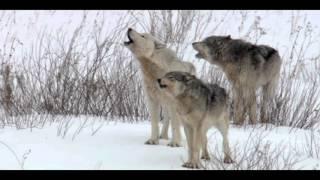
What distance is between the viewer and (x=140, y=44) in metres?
8.40

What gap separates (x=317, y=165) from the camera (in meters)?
6.94

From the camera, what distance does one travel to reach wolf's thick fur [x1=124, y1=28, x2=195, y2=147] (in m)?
8.36

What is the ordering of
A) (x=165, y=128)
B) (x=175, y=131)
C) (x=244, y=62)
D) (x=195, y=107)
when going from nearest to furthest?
1. (x=195, y=107)
2. (x=175, y=131)
3. (x=165, y=128)
4. (x=244, y=62)

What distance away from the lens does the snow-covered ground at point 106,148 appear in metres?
7.17

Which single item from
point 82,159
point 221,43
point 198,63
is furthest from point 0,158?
point 198,63

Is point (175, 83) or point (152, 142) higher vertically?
point (175, 83)

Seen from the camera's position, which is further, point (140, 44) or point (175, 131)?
point (140, 44)

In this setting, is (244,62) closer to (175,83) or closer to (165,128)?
(165,128)

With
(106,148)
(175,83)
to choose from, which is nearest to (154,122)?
(106,148)

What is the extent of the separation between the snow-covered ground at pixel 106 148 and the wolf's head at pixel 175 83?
712 millimetres

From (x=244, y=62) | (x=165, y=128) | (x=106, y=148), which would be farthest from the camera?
(x=244, y=62)

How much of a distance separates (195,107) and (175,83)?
308 mm

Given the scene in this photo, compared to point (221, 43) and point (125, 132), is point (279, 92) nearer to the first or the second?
point (221, 43)

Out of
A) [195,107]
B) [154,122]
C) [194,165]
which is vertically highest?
[195,107]
